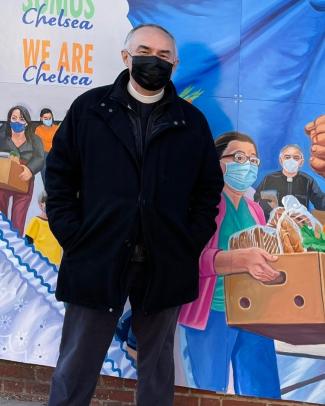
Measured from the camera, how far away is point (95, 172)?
2.51m

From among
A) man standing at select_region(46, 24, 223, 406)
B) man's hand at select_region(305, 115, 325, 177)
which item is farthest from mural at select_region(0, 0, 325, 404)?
man standing at select_region(46, 24, 223, 406)

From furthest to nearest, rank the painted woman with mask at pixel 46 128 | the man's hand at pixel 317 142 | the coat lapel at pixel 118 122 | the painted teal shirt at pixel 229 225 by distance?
the painted woman with mask at pixel 46 128, the painted teal shirt at pixel 229 225, the man's hand at pixel 317 142, the coat lapel at pixel 118 122

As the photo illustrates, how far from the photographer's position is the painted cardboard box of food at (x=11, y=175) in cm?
323

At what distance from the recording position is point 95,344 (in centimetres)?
260

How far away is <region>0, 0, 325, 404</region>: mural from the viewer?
9.61 ft

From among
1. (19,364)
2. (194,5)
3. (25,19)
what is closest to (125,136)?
(194,5)

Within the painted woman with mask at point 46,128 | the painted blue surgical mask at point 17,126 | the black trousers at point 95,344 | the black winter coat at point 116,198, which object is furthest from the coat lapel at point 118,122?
the painted blue surgical mask at point 17,126

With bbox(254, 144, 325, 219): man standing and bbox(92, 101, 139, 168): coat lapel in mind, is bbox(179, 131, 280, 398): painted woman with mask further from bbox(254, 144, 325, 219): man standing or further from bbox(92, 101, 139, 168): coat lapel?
bbox(92, 101, 139, 168): coat lapel

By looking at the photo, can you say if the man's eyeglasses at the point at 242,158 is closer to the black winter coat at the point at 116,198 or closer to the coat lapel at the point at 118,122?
the black winter coat at the point at 116,198

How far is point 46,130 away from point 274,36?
1.25 metres

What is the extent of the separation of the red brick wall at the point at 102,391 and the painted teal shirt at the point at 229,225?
52 centimetres

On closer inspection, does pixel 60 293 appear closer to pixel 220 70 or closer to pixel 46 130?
pixel 46 130

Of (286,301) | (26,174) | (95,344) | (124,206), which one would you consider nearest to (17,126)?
(26,174)

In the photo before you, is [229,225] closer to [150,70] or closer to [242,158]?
[242,158]
